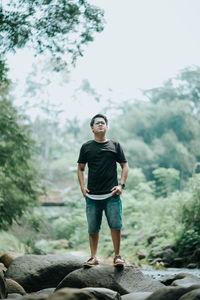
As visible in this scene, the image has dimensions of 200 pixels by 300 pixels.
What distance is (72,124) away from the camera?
28.6 meters

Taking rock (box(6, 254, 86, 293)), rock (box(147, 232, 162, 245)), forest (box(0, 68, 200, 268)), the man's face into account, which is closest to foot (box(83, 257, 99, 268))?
rock (box(6, 254, 86, 293))

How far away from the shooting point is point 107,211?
4117 mm

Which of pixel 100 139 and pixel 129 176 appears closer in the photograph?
pixel 100 139

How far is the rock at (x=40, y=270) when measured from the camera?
461 cm

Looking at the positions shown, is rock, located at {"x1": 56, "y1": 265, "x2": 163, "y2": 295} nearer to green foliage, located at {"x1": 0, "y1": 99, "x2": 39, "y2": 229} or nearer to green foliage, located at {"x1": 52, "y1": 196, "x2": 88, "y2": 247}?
green foliage, located at {"x1": 0, "y1": 99, "x2": 39, "y2": 229}

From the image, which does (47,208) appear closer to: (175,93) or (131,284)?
(175,93)

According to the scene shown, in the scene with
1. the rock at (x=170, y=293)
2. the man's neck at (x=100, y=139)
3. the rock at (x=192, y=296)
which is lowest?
the rock at (x=170, y=293)

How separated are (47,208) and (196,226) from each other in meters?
13.3

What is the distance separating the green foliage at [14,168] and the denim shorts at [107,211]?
12.5ft

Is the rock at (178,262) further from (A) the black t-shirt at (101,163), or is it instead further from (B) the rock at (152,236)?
(A) the black t-shirt at (101,163)

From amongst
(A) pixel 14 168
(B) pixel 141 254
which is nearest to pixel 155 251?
(B) pixel 141 254

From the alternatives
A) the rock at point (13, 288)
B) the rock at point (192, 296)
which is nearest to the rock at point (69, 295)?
A: the rock at point (192, 296)

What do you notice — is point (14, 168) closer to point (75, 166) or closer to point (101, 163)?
point (101, 163)

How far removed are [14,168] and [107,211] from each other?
→ 189 inches
